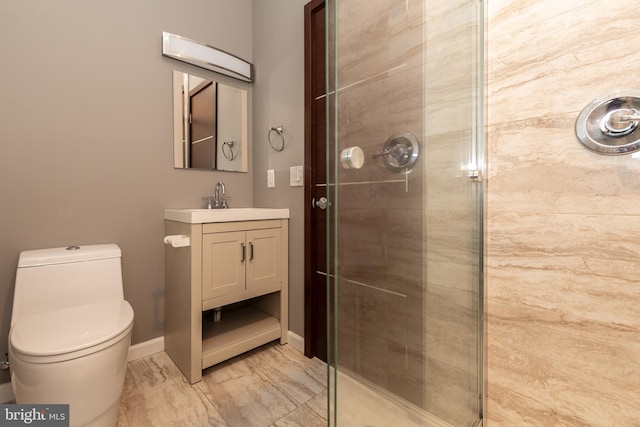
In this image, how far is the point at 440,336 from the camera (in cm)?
93

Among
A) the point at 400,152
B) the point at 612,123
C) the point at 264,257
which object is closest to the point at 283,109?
the point at 264,257

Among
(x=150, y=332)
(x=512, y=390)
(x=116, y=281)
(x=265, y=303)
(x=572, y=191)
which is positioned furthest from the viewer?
(x=265, y=303)

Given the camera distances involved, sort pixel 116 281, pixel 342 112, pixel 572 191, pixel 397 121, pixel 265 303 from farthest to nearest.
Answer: pixel 265 303
pixel 116 281
pixel 572 191
pixel 397 121
pixel 342 112

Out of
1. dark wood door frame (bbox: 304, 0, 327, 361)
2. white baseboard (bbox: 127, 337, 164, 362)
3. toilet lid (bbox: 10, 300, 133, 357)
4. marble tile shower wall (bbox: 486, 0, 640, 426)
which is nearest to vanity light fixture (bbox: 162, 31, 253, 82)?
dark wood door frame (bbox: 304, 0, 327, 361)

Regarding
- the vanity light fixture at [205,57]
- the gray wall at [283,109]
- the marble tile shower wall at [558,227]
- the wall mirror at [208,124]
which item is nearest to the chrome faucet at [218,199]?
the wall mirror at [208,124]

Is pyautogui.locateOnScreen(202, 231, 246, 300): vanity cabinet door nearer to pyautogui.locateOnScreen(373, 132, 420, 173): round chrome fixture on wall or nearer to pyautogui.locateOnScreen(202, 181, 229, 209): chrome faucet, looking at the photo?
pyautogui.locateOnScreen(202, 181, 229, 209): chrome faucet

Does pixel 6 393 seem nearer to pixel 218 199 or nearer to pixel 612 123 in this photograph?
pixel 218 199

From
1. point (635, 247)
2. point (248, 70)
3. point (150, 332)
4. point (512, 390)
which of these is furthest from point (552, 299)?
point (248, 70)

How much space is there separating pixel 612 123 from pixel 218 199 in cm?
193

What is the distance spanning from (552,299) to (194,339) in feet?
5.05

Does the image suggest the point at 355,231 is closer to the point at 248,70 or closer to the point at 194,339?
the point at 194,339

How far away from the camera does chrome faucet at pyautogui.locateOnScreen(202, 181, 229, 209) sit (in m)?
1.90

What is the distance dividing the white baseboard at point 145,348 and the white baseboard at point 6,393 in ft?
1.51

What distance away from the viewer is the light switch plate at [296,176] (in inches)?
68.5
